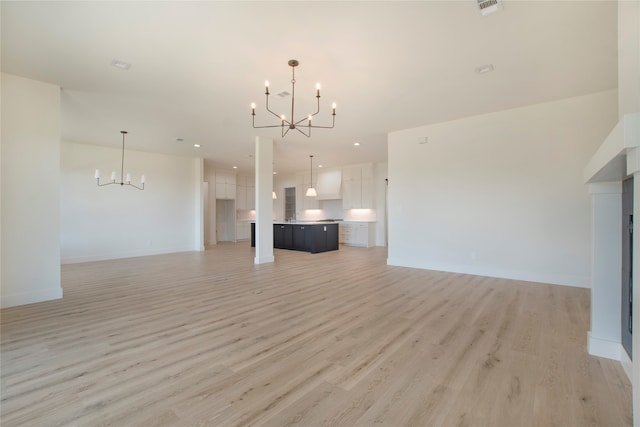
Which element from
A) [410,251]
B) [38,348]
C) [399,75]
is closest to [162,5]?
[399,75]

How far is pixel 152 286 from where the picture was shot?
183 inches

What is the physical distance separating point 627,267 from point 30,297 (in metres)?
6.41

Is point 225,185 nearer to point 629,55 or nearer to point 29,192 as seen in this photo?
point 29,192

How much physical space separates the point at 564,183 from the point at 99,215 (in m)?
10.1

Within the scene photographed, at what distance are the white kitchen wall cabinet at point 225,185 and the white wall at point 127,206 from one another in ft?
5.95

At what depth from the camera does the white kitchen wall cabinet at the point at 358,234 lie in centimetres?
991

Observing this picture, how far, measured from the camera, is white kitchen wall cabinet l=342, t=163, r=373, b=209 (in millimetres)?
10094

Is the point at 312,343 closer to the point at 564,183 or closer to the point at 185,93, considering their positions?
the point at 185,93

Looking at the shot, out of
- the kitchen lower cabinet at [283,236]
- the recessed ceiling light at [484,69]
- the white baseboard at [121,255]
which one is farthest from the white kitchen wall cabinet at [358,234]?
the recessed ceiling light at [484,69]

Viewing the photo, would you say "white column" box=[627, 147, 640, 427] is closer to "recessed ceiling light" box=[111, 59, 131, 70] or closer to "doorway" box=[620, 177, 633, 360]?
"doorway" box=[620, 177, 633, 360]

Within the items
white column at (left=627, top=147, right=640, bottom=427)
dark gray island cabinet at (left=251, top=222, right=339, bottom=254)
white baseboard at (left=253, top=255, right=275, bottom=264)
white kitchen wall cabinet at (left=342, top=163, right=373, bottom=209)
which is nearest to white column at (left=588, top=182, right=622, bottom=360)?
white column at (left=627, top=147, right=640, bottom=427)

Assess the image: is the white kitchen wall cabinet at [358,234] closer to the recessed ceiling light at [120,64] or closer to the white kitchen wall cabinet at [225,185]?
the white kitchen wall cabinet at [225,185]

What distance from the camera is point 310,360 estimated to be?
226 centimetres

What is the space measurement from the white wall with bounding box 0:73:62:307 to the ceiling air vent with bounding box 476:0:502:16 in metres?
5.28
